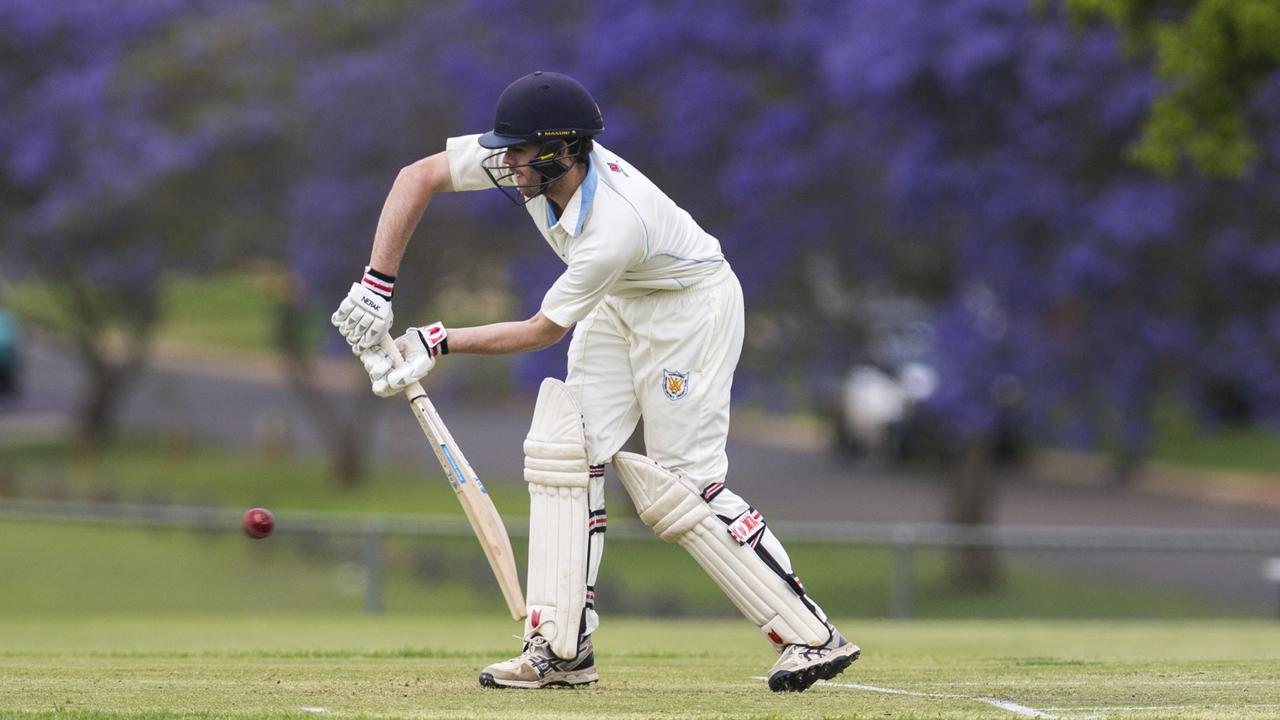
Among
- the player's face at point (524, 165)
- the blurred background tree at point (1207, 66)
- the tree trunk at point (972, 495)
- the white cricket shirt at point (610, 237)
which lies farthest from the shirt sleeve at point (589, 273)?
the tree trunk at point (972, 495)

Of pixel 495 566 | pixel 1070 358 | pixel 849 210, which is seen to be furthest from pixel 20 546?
pixel 495 566

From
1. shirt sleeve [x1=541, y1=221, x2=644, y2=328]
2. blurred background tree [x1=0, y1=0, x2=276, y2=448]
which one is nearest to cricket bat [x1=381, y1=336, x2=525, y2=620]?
shirt sleeve [x1=541, y1=221, x2=644, y2=328]

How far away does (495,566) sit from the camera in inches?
260

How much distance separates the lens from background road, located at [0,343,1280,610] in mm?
21375

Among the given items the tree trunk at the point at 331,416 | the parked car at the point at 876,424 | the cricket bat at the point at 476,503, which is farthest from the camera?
the parked car at the point at 876,424

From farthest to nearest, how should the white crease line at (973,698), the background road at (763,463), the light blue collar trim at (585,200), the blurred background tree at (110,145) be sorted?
the blurred background tree at (110,145), the background road at (763,463), the light blue collar trim at (585,200), the white crease line at (973,698)

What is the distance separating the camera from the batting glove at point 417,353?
6.26m

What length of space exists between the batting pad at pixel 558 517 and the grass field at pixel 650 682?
0.25 metres

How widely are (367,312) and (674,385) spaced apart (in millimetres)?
999

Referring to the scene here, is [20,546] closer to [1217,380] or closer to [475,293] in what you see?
[475,293]

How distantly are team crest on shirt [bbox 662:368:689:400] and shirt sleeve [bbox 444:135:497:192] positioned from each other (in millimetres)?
844

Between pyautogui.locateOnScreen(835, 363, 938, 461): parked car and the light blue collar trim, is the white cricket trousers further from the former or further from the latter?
pyautogui.locateOnScreen(835, 363, 938, 461): parked car

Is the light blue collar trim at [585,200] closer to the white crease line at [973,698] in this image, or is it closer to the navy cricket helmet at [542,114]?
the navy cricket helmet at [542,114]

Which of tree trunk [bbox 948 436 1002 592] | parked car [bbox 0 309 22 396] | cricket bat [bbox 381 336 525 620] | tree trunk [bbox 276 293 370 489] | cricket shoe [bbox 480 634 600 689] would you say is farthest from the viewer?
parked car [bbox 0 309 22 396]
